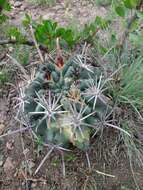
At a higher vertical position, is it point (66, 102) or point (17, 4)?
point (66, 102)

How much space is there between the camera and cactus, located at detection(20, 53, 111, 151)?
79.2 inches

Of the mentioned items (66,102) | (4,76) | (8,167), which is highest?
(66,102)

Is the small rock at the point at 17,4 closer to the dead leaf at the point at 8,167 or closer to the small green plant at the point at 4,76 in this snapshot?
the small green plant at the point at 4,76

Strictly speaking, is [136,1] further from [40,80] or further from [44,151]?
[44,151]

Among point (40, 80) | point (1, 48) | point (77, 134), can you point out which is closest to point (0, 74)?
point (1, 48)

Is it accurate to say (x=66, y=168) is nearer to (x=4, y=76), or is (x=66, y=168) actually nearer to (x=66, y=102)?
(x=66, y=102)

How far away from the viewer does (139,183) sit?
222cm

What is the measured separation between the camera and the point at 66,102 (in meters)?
2.02

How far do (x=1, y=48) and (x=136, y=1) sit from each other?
41.6 inches

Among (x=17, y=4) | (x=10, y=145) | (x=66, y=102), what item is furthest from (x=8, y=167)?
(x=17, y=4)

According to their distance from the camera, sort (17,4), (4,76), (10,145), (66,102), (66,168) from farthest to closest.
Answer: (17,4) < (4,76) < (10,145) < (66,168) < (66,102)

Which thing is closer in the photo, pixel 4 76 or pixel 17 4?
pixel 4 76

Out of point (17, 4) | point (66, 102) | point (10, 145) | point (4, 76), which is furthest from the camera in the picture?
point (17, 4)

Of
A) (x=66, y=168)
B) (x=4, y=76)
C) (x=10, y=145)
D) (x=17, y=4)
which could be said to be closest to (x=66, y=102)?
(x=66, y=168)
